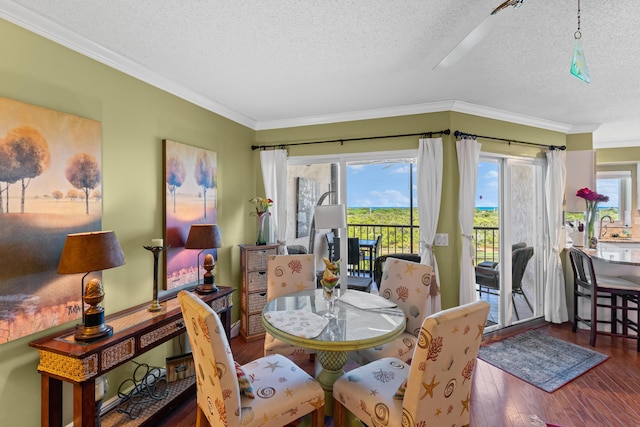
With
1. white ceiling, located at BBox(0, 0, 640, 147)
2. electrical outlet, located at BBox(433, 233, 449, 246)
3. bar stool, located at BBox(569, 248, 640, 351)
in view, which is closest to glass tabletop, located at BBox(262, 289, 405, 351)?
electrical outlet, located at BBox(433, 233, 449, 246)

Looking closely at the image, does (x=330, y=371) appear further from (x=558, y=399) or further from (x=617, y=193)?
(x=617, y=193)

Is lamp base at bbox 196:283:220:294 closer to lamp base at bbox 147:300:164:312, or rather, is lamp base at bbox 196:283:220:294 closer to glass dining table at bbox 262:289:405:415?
lamp base at bbox 147:300:164:312

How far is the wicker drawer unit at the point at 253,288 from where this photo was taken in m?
3.34

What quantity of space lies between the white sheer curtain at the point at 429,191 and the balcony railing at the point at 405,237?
0.30 metres

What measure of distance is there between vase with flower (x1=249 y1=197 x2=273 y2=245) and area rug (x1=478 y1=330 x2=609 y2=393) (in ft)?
8.76

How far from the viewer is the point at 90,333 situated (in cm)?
170

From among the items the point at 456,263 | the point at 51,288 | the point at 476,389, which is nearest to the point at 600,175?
the point at 456,263

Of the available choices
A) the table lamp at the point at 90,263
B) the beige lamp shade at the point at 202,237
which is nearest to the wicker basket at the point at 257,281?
the beige lamp shade at the point at 202,237

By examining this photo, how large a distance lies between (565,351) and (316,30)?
3898mm

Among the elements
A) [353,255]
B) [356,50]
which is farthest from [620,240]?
[356,50]

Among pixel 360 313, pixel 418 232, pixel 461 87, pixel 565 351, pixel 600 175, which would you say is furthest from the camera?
pixel 600 175

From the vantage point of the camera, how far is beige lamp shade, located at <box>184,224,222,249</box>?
259 cm

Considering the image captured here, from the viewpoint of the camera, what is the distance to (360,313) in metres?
2.11

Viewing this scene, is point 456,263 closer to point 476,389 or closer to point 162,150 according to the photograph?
point 476,389
